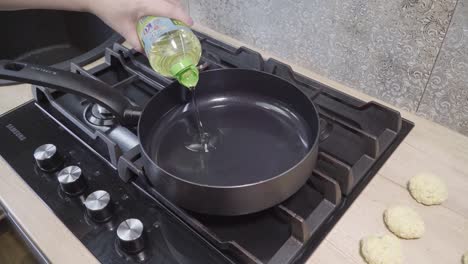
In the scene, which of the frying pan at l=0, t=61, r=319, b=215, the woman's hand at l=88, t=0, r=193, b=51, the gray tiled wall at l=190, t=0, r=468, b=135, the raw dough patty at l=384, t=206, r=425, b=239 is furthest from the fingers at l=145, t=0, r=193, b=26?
the raw dough patty at l=384, t=206, r=425, b=239

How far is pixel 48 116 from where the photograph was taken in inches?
28.5

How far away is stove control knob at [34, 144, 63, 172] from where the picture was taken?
605mm

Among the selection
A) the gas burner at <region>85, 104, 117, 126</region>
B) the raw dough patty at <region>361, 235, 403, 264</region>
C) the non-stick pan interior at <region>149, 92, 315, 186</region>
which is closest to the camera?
the raw dough patty at <region>361, 235, 403, 264</region>

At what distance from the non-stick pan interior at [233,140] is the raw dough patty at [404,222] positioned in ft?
0.51

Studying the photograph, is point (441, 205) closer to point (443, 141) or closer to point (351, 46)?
point (443, 141)

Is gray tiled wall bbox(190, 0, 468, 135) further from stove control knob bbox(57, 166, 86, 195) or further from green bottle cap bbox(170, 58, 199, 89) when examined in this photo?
stove control knob bbox(57, 166, 86, 195)

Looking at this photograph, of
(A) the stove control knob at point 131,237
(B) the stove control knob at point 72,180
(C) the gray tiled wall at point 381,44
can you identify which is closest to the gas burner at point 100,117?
(B) the stove control knob at point 72,180

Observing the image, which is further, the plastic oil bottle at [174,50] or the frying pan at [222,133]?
the plastic oil bottle at [174,50]

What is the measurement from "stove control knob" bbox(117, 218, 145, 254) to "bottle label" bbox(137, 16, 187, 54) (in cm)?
28

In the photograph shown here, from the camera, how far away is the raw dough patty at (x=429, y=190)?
0.55m

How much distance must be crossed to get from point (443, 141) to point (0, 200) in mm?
736

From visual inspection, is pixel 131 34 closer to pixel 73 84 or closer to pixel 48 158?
pixel 73 84

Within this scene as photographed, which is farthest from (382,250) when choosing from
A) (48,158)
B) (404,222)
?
(48,158)

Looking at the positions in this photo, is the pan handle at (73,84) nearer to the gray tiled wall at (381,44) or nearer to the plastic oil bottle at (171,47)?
the plastic oil bottle at (171,47)
